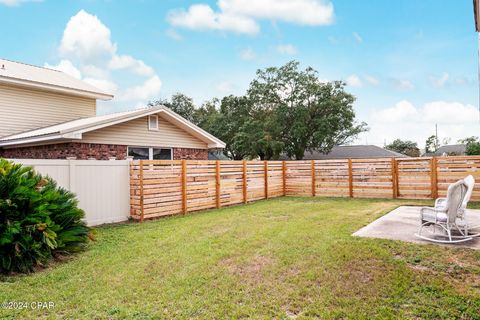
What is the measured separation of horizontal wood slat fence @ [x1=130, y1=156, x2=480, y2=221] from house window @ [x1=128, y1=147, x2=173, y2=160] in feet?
11.1

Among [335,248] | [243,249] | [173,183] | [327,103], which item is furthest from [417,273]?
[327,103]

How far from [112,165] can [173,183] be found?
1777mm

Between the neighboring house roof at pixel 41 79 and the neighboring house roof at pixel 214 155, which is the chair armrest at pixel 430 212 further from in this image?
the neighboring house roof at pixel 214 155

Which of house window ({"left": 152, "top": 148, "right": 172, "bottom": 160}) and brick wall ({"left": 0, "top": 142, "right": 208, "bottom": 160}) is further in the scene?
house window ({"left": 152, "top": 148, "right": 172, "bottom": 160})

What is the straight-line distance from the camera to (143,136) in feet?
40.1

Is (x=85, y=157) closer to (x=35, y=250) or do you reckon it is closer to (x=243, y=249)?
(x=35, y=250)

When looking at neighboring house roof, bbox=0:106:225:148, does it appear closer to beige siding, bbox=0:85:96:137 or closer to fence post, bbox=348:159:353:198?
beige siding, bbox=0:85:96:137

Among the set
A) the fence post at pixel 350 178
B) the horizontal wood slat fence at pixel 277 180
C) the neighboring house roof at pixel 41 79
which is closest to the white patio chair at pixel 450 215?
the horizontal wood slat fence at pixel 277 180

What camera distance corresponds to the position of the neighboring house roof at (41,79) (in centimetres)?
1286

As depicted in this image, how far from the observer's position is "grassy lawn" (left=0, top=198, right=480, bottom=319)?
3.21m

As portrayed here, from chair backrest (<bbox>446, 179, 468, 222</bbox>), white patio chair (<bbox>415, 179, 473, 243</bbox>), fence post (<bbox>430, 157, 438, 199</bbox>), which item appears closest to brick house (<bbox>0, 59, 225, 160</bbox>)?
fence post (<bbox>430, 157, 438, 199</bbox>)

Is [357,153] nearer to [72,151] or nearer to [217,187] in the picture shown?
[217,187]

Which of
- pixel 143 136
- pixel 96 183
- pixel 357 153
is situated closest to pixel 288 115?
pixel 357 153

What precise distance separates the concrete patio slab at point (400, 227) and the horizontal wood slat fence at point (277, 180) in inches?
122
